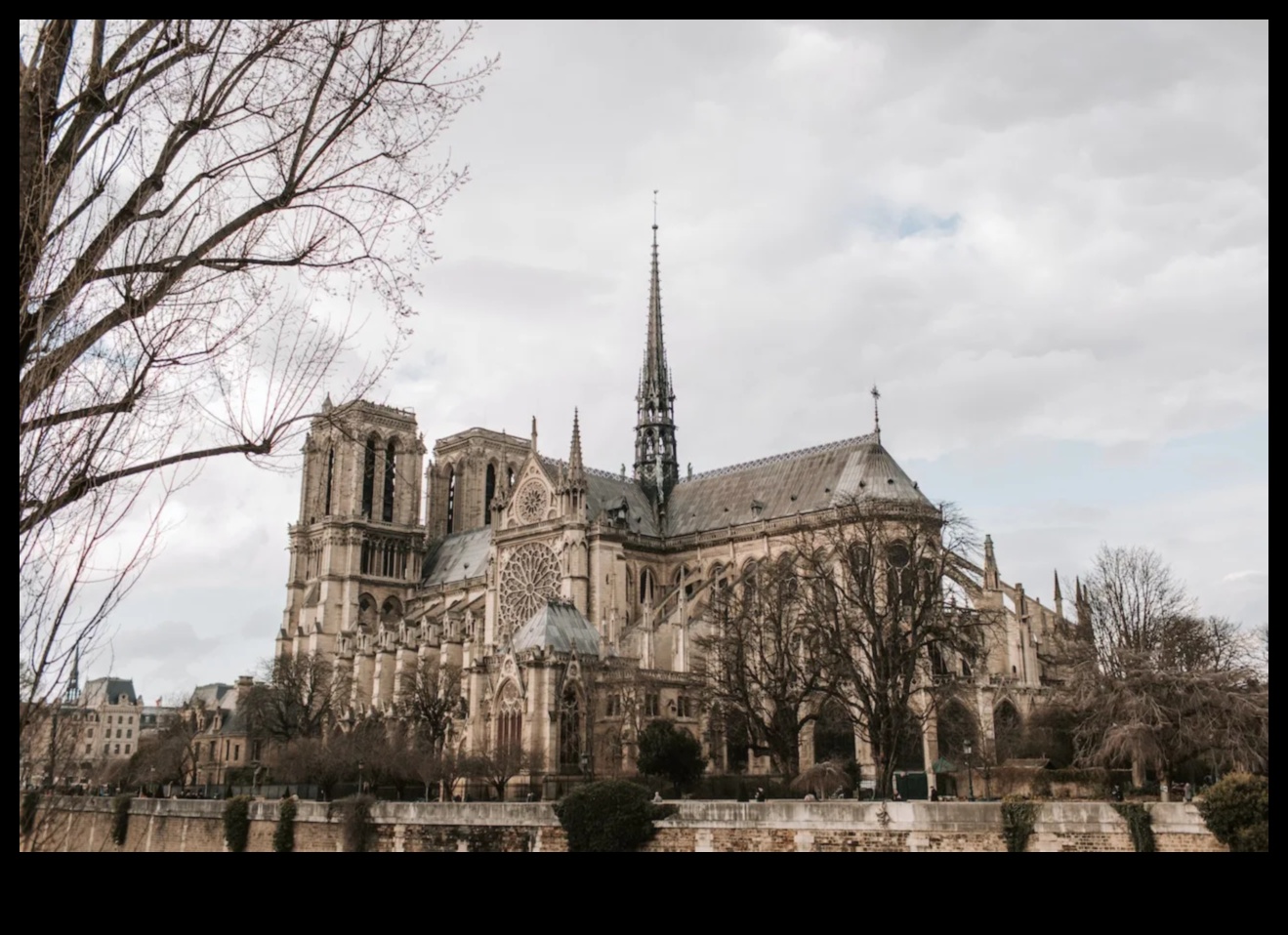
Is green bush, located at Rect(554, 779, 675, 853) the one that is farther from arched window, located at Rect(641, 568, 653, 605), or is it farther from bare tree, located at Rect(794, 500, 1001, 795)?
arched window, located at Rect(641, 568, 653, 605)

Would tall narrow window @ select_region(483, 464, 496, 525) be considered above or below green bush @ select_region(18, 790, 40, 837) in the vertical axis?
above

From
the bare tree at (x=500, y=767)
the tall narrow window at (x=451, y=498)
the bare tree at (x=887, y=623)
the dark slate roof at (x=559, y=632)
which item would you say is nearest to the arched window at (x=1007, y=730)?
the bare tree at (x=887, y=623)

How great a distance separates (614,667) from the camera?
46.6 metres

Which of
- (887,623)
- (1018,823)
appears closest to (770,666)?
(887,623)

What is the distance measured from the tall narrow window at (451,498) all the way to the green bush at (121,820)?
5079 centimetres

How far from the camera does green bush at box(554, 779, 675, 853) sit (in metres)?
26.9

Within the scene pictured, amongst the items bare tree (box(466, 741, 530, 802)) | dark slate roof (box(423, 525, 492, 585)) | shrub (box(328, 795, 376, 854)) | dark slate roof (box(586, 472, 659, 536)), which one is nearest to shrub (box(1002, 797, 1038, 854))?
shrub (box(328, 795, 376, 854))

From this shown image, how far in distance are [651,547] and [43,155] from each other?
5848 centimetres

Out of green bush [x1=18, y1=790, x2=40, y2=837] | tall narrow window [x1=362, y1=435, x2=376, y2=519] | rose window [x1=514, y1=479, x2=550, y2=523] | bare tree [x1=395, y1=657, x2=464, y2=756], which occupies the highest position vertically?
tall narrow window [x1=362, y1=435, x2=376, y2=519]

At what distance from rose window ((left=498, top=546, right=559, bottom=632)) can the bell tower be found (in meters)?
17.2

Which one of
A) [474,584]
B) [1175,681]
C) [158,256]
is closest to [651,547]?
[474,584]

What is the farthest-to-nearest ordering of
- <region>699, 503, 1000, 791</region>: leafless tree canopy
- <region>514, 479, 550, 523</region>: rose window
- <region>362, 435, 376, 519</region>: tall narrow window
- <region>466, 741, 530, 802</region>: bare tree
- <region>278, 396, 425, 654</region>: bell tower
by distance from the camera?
<region>362, 435, 376, 519</region>: tall narrow window, <region>278, 396, 425, 654</region>: bell tower, <region>514, 479, 550, 523</region>: rose window, <region>466, 741, 530, 802</region>: bare tree, <region>699, 503, 1000, 791</region>: leafless tree canopy

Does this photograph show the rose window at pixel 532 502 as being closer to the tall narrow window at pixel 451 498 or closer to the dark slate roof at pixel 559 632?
the dark slate roof at pixel 559 632
